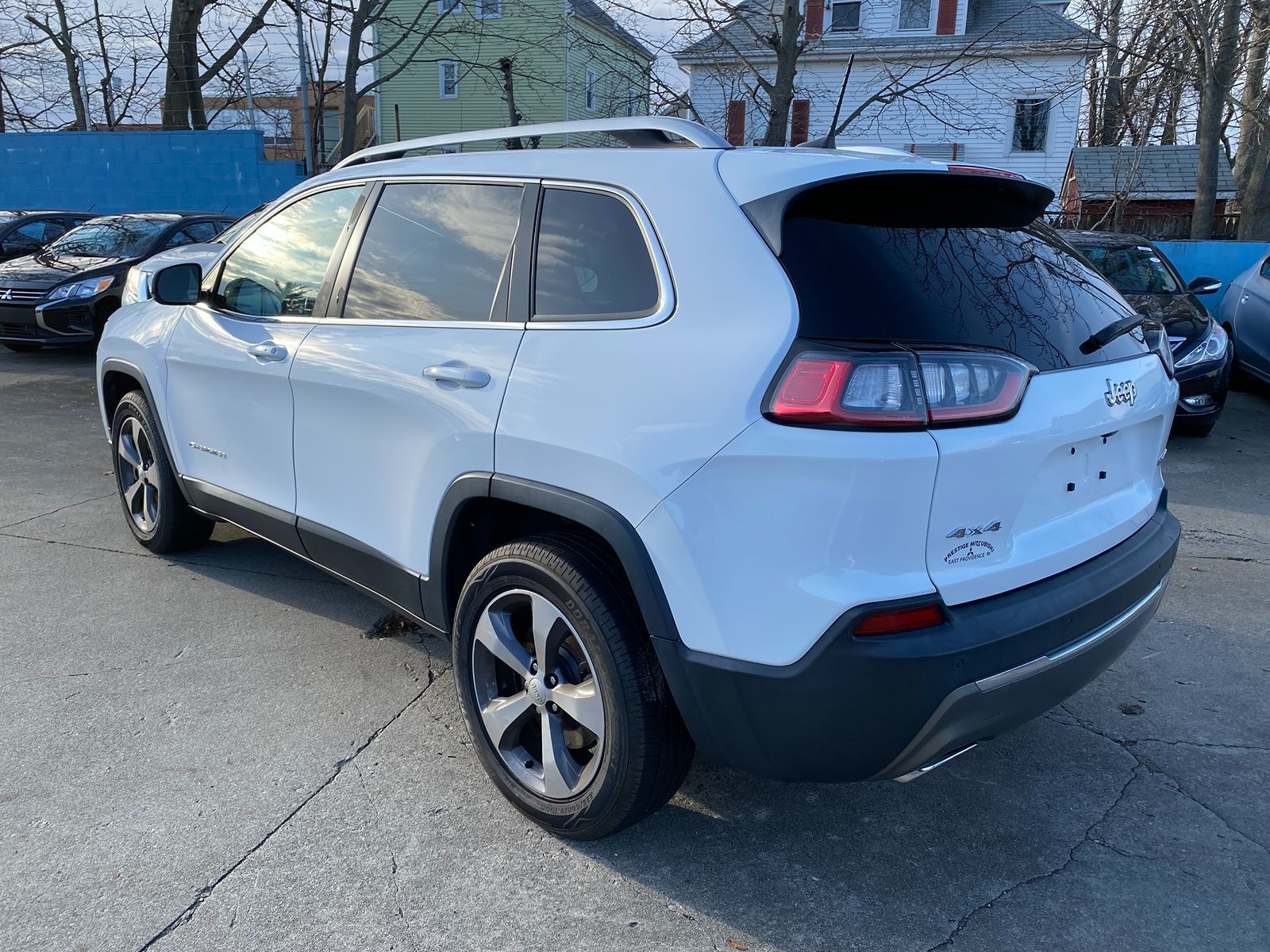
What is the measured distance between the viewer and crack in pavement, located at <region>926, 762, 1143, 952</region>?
2.43 m

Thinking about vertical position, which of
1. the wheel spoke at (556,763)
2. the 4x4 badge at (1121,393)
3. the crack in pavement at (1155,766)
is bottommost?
the crack in pavement at (1155,766)

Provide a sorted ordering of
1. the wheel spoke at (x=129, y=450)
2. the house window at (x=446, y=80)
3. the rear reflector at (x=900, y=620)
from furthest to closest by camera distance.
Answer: the house window at (x=446, y=80)
the wheel spoke at (x=129, y=450)
the rear reflector at (x=900, y=620)


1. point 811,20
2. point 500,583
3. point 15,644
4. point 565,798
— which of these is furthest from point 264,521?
point 811,20

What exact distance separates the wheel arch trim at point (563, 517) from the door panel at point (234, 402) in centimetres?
97

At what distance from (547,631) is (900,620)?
0.97 meters

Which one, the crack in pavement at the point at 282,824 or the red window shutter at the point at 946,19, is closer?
the crack in pavement at the point at 282,824

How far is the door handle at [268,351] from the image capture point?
3617mm

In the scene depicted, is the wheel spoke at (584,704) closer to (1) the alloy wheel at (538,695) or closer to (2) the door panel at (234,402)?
(1) the alloy wheel at (538,695)

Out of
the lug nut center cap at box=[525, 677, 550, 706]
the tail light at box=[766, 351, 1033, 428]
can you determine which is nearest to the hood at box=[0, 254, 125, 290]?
the lug nut center cap at box=[525, 677, 550, 706]

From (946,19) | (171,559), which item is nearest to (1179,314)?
(171,559)

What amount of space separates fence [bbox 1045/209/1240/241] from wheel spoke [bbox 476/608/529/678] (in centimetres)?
1634

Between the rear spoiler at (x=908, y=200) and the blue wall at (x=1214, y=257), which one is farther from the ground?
the rear spoiler at (x=908, y=200)

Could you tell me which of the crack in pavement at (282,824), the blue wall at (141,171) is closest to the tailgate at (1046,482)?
the crack in pavement at (282,824)

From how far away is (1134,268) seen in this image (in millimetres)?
9055
